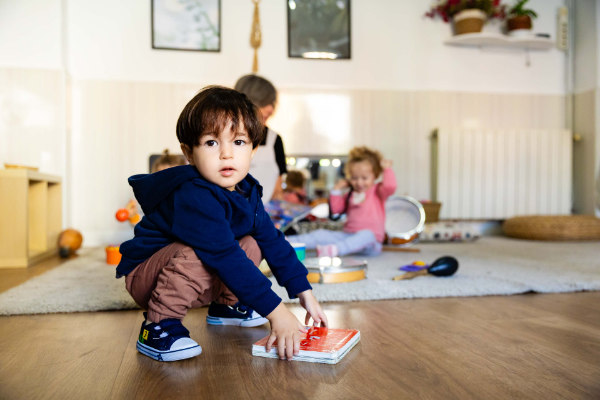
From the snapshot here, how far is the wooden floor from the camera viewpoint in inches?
28.5

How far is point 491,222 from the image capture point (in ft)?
12.3

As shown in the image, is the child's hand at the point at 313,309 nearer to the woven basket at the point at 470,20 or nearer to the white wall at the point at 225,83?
the white wall at the point at 225,83

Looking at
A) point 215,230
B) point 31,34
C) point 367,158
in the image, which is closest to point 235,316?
point 215,230

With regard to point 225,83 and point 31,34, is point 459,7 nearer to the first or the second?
point 225,83

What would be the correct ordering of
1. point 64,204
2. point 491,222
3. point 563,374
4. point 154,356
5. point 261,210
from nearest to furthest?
point 563,374
point 154,356
point 261,210
point 64,204
point 491,222

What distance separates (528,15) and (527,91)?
0.55 meters

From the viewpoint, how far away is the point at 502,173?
3615 millimetres

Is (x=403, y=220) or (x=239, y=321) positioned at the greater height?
(x=403, y=220)

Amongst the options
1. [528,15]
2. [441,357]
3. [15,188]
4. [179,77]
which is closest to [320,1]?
[179,77]

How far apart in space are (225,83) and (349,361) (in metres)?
2.75

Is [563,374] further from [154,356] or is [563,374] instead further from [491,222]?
[491,222]

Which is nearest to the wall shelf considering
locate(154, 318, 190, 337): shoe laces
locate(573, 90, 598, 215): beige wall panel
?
locate(573, 90, 598, 215): beige wall panel

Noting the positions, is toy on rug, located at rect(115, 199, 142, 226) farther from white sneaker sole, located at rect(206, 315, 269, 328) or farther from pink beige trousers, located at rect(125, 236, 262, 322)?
pink beige trousers, located at rect(125, 236, 262, 322)

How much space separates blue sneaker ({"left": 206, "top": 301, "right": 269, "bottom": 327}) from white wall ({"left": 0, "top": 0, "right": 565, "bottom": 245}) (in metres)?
2.20
